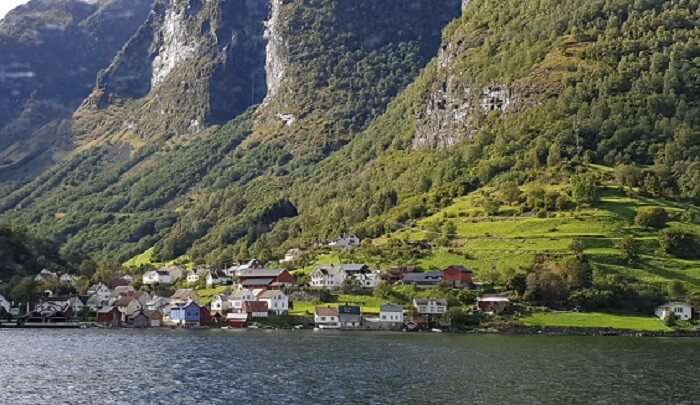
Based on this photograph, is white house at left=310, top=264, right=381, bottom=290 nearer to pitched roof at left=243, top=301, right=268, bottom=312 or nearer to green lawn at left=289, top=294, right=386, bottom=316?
green lawn at left=289, top=294, right=386, bottom=316

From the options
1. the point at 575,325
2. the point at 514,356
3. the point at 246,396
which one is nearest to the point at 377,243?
the point at 575,325

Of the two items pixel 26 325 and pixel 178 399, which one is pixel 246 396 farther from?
pixel 26 325

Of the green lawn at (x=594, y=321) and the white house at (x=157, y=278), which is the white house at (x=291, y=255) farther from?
the green lawn at (x=594, y=321)

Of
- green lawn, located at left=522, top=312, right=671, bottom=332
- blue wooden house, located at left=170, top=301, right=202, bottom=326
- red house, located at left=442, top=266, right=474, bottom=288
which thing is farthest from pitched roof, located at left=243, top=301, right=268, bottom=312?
green lawn, located at left=522, top=312, right=671, bottom=332

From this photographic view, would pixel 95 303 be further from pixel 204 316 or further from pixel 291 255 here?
pixel 291 255

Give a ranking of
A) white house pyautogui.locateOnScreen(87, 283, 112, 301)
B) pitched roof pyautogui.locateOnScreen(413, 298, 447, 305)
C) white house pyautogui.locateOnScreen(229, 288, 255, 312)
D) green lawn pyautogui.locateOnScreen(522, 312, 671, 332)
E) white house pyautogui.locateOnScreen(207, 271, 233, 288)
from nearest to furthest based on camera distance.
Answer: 1. green lawn pyautogui.locateOnScreen(522, 312, 671, 332)
2. pitched roof pyautogui.locateOnScreen(413, 298, 447, 305)
3. white house pyautogui.locateOnScreen(229, 288, 255, 312)
4. white house pyautogui.locateOnScreen(87, 283, 112, 301)
5. white house pyautogui.locateOnScreen(207, 271, 233, 288)

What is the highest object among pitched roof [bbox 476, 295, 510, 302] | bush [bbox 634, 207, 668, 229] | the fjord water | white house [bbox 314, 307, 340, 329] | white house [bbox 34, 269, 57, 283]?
bush [bbox 634, 207, 668, 229]

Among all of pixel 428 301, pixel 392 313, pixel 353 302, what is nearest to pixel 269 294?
pixel 353 302
